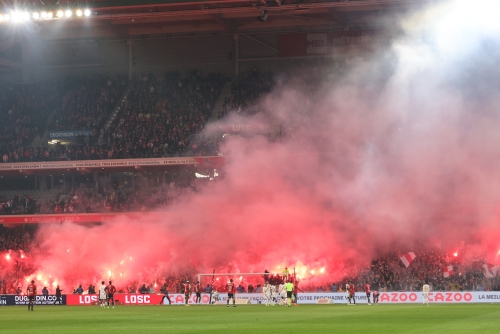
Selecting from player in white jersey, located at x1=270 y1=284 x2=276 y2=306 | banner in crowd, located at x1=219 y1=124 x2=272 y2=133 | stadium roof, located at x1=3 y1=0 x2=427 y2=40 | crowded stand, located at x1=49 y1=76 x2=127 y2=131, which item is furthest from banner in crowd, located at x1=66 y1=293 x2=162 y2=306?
stadium roof, located at x1=3 y1=0 x2=427 y2=40

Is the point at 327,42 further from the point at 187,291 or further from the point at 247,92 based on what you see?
the point at 187,291

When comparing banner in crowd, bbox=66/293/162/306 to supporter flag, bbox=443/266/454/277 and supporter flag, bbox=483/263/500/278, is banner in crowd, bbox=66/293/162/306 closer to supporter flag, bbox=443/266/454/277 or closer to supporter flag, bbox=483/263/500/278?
supporter flag, bbox=443/266/454/277

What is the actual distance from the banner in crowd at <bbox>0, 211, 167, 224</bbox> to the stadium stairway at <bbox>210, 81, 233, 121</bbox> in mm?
8503

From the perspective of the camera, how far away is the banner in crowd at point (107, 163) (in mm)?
44250

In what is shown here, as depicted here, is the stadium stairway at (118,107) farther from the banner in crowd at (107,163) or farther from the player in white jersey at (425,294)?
the player in white jersey at (425,294)

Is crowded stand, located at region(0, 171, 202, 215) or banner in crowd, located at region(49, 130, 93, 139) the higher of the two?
banner in crowd, located at region(49, 130, 93, 139)

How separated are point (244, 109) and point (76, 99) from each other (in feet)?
43.6

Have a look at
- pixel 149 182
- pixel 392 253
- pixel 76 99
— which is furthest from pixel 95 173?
pixel 392 253

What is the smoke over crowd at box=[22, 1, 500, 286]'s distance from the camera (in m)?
40.0

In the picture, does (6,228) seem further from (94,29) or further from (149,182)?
(94,29)

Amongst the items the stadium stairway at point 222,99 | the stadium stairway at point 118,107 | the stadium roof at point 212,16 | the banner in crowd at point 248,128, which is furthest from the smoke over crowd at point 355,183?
the stadium stairway at point 118,107

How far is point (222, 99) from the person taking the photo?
50031 mm

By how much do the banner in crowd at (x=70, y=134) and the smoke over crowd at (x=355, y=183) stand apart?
289 inches

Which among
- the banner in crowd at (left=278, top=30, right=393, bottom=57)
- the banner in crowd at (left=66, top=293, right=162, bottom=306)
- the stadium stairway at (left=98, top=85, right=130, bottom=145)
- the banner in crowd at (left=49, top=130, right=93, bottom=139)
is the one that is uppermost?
the banner in crowd at (left=278, top=30, right=393, bottom=57)
